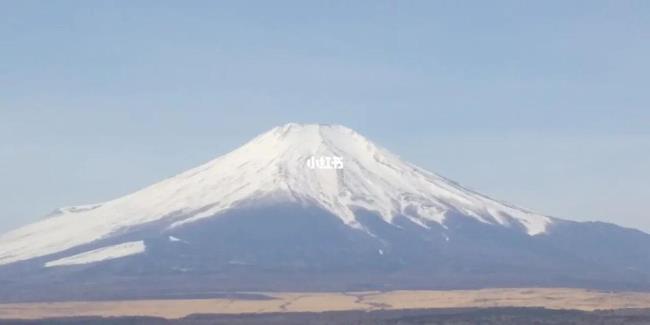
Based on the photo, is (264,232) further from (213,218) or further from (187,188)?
(187,188)

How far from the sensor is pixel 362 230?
500ft

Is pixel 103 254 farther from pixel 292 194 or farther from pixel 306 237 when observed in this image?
pixel 292 194

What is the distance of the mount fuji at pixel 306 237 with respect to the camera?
126 meters

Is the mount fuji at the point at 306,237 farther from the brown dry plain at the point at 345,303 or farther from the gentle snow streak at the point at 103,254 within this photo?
the brown dry plain at the point at 345,303

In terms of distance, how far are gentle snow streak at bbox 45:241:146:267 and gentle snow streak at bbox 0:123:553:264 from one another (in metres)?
7.00

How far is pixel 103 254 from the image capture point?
465 ft

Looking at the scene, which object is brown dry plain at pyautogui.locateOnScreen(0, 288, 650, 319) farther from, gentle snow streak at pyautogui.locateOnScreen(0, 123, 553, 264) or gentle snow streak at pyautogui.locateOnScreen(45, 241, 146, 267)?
gentle snow streak at pyautogui.locateOnScreen(0, 123, 553, 264)

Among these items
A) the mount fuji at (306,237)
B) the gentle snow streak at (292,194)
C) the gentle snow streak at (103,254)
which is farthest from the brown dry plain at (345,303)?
the gentle snow streak at (292,194)

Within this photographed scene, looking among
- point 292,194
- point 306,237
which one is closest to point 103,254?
point 306,237

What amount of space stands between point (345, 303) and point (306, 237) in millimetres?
54749

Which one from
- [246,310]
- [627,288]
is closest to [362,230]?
[627,288]

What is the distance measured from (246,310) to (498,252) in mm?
61992

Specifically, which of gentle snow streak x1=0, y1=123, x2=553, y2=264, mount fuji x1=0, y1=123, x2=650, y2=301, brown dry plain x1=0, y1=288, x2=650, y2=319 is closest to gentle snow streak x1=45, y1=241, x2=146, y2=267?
mount fuji x1=0, y1=123, x2=650, y2=301

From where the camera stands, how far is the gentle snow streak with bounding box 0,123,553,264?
15762cm
